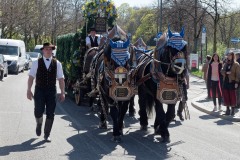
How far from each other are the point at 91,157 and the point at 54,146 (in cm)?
110

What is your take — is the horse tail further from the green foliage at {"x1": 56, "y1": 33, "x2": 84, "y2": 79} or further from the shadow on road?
the green foliage at {"x1": 56, "y1": 33, "x2": 84, "y2": 79}

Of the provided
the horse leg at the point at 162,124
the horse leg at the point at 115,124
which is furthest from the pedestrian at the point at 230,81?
the horse leg at the point at 115,124

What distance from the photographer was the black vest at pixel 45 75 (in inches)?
364

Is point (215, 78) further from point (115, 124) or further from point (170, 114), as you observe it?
point (115, 124)

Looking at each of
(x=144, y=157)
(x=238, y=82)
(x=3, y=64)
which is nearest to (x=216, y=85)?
(x=238, y=82)

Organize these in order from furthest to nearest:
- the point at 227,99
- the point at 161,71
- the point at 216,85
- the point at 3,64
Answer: the point at 3,64
the point at 216,85
the point at 227,99
the point at 161,71

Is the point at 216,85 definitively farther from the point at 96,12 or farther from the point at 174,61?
the point at 174,61

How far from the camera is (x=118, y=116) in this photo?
33.0 ft

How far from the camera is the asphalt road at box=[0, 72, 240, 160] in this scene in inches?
332

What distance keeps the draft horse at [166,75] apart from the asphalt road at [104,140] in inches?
22.0

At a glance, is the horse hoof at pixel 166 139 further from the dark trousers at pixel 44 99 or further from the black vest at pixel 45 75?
the black vest at pixel 45 75

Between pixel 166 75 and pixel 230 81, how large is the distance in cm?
563

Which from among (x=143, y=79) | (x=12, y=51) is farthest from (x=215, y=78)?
(x=12, y=51)

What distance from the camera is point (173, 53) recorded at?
9445 mm
